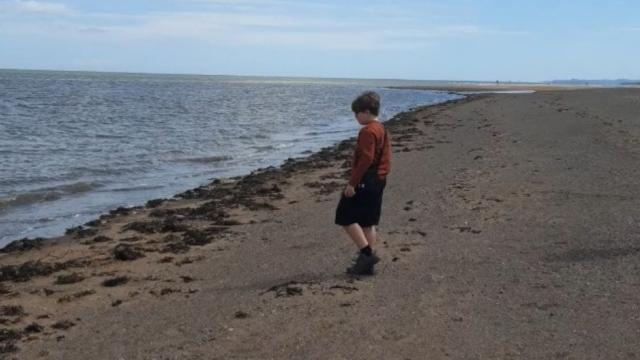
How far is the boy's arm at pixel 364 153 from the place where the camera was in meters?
6.35

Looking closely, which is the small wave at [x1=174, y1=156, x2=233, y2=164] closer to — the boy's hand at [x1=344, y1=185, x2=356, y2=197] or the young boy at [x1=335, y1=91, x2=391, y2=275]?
the young boy at [x1=335, y1=91, x2=391, y2=275]

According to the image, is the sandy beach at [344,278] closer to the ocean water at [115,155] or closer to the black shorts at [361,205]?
the black shorts at [361,205]

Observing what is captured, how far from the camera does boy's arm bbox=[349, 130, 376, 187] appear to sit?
6.35 m

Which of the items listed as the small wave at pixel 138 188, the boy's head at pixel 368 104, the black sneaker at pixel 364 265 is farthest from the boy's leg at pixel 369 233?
the small wave at pixel 138 188

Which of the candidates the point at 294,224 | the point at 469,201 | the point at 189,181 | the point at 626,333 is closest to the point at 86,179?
the point at 189,181

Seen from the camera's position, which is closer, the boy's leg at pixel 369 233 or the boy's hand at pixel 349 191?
the boy's hand at pixel 349 191

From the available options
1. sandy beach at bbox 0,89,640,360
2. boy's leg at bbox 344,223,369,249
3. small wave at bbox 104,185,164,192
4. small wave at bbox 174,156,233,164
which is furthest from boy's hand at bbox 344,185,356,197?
small wave at bbox 174,156,233,164

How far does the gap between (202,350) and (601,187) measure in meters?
7.94

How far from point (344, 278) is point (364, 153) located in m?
1.24

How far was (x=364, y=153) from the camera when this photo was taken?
6.37 m

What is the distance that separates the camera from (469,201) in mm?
10242

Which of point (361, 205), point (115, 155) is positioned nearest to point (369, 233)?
point (361, 205)

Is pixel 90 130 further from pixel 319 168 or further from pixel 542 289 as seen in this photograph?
pixel 542 289

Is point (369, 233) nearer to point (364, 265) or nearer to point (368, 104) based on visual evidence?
point (364, 265)
